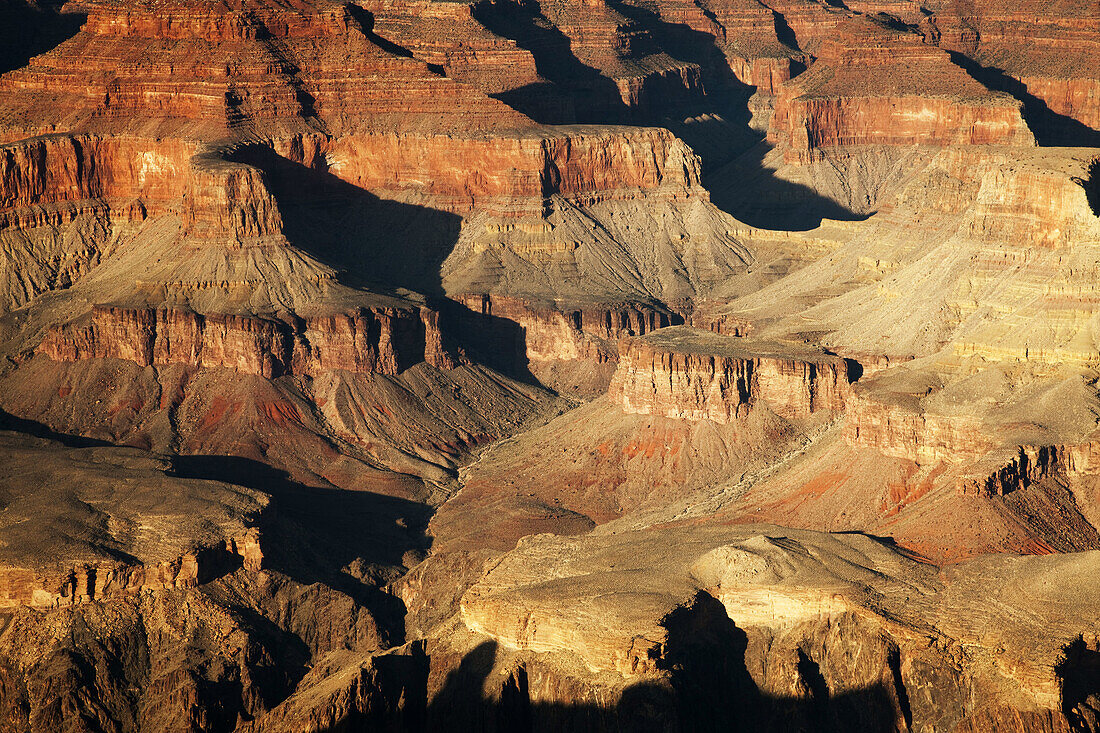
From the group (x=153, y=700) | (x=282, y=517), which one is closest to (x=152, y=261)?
(x=282, y=517)

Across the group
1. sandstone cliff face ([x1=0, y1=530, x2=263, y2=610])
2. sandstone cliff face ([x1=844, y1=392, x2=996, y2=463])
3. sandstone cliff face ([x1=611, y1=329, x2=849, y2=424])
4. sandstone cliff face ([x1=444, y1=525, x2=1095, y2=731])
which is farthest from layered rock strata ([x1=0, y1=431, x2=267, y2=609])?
sandstone cliff face ([x1=844, y1=392, x2=996, y2=463])

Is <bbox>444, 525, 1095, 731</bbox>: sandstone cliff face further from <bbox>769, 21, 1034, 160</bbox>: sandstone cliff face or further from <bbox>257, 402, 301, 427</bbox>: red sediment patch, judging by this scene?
→ <bbox>769, 21, 1034, 160</bbox>: sandstone cliff face

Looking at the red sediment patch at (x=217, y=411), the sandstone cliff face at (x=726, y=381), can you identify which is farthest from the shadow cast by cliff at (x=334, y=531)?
the sandstone cliff face at (x=726, y=381)

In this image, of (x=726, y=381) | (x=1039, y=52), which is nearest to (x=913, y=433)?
(x=726, y=381)

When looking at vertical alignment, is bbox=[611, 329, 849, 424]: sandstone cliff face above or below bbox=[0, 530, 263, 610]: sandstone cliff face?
above

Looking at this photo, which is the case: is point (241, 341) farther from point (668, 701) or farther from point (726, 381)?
point (668, 701)

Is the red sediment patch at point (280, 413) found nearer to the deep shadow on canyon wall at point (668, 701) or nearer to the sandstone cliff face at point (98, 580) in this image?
the sandstone cliff face at point (98, 580)

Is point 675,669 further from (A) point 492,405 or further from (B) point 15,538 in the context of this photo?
(A) point 492,405
